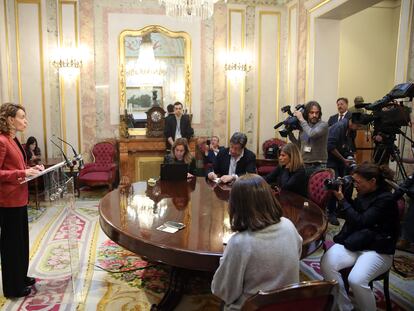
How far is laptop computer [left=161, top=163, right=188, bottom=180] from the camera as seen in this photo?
3.76 m

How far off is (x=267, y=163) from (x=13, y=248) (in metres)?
4.53

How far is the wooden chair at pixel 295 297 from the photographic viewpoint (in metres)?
1.29

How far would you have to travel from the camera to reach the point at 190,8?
394 centimetres

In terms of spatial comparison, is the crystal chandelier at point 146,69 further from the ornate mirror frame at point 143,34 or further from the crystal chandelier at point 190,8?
the crystal chandelier at point 190,8

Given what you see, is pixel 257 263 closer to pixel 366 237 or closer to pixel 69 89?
pixel 366 237

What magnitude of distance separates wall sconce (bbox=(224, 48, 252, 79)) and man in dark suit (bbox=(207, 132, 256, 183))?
10.2 feet

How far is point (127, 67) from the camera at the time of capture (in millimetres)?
6629

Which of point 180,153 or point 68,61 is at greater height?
point 68,61

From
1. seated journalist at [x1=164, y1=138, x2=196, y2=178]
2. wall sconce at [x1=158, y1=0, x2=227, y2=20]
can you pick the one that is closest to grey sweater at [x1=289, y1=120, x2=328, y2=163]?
seated journalist at [x1=164, y1=138, x2=196, y2=178]

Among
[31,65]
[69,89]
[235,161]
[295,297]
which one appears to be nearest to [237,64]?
[69,89]

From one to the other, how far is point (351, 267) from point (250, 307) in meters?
1.39

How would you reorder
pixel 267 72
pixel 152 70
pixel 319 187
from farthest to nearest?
pixel 267 72 → pixel 152 70 → pixel 319 187

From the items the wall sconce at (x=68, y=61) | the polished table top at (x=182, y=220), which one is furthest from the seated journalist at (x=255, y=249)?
the wall sconce at (x=68, y=61)

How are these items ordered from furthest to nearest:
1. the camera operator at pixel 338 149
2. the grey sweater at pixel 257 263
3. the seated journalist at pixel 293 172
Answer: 1. the camera operator at pixel 338 149
2. the seated journalist at pixel 293 172
3. the grey sweater at pixel 257 263
